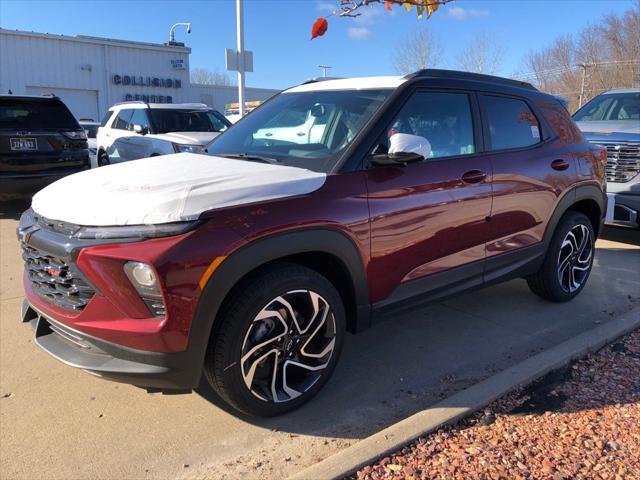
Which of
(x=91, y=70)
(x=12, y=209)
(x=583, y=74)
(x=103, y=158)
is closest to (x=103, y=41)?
(x=91, y=70)

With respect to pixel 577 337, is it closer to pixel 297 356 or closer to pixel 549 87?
pixel 297 356

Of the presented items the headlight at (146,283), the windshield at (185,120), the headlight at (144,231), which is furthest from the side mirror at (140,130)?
the headlight at (146,283)

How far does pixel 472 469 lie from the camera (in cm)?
244

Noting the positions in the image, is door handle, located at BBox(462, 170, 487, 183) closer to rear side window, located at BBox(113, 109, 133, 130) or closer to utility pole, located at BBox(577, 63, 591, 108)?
rear side window, located at BBox(113, 109, 133, 130)

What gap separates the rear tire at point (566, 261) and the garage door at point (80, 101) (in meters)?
26.5

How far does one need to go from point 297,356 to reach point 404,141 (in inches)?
52.8

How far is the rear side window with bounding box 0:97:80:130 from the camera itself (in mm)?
7348

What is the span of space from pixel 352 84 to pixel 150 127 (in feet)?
24.1

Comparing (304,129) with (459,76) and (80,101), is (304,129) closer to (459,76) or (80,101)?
(459,76)

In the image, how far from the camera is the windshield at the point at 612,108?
7922mm

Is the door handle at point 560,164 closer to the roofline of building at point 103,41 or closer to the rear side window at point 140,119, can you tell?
the rear side window at point 140,119

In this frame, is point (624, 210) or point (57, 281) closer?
point (57, 281)

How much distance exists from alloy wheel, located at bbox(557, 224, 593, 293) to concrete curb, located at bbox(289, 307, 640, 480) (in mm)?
698

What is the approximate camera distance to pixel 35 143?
748 cm
